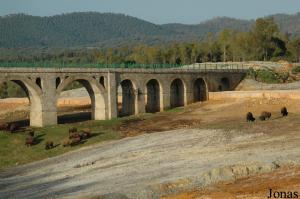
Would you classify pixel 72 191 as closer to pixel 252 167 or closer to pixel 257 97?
pixel 252 167

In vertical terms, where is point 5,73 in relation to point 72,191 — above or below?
above

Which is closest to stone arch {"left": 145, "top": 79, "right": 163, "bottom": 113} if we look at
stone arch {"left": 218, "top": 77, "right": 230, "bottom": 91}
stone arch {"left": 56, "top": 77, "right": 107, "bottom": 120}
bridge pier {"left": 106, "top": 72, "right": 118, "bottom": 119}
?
bridge pier {"left": 106, "top": 72, "right": 118, "bottom": 119}

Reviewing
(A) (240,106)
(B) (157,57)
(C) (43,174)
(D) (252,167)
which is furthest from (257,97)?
(B) (157,57)

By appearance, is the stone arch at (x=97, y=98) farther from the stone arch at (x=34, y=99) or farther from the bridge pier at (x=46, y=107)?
the stone arch at (x=34, y=99)

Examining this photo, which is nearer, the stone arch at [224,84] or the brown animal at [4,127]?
the brown animal at [4,127]

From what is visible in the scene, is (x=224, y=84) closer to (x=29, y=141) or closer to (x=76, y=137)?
(x=76, y=137)

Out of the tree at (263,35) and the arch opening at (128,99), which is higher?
the tree at (263,35)

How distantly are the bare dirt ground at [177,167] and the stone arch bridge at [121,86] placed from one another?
15115 millimetres

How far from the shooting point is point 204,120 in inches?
2995

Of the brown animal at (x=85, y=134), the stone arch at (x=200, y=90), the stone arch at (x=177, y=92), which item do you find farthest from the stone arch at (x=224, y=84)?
the brown animal at (x=85, y=134)

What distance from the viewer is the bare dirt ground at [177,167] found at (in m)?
32.8

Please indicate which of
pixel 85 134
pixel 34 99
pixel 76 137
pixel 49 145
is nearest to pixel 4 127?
pixel 34 99

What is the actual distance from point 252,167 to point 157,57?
137 m

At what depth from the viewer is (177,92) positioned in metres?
97.3
